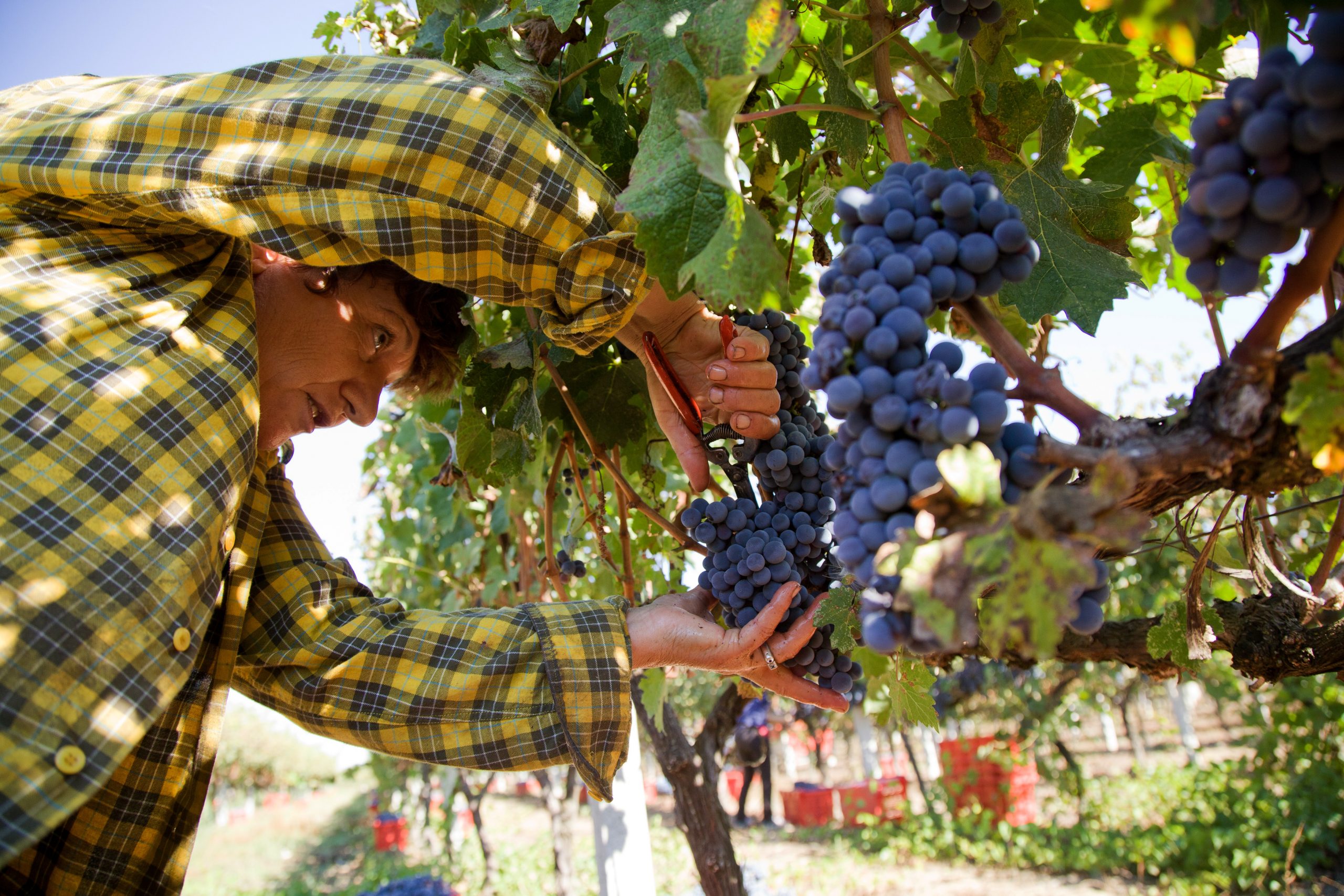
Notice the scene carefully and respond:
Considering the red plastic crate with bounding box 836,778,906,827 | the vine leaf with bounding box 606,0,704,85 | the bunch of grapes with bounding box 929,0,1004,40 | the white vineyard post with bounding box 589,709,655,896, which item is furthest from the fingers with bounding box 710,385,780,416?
the red plastic crate with bounding box 836,778,906,827

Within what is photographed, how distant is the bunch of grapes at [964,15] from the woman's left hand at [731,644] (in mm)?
901

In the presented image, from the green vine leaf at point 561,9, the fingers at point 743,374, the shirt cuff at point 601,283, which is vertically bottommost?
the fingers at point 743,374

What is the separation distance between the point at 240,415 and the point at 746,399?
816 mm

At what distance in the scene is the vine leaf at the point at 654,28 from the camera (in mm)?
1243

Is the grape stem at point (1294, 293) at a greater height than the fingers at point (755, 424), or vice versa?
the fingers at point (755, 424)

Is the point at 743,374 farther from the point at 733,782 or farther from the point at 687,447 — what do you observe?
the point at 733,782

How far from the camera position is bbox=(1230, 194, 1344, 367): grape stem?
2.14 ft

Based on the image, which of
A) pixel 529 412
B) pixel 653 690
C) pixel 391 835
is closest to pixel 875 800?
pixel 391 835

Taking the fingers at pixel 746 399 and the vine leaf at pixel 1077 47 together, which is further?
the vine leaf at pixel 1077 47

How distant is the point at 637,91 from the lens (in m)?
2.01

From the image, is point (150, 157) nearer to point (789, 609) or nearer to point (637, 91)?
point (637, 91)

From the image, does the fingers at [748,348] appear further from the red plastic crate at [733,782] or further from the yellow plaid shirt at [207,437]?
the red plastic crate at [733,782]

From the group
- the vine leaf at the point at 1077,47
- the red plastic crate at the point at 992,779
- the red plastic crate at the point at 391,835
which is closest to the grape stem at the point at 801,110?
the vine leaf at the point at 1077,47

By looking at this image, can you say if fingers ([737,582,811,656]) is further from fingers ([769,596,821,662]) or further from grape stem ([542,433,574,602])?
grape stem ([542,433,574,602])
